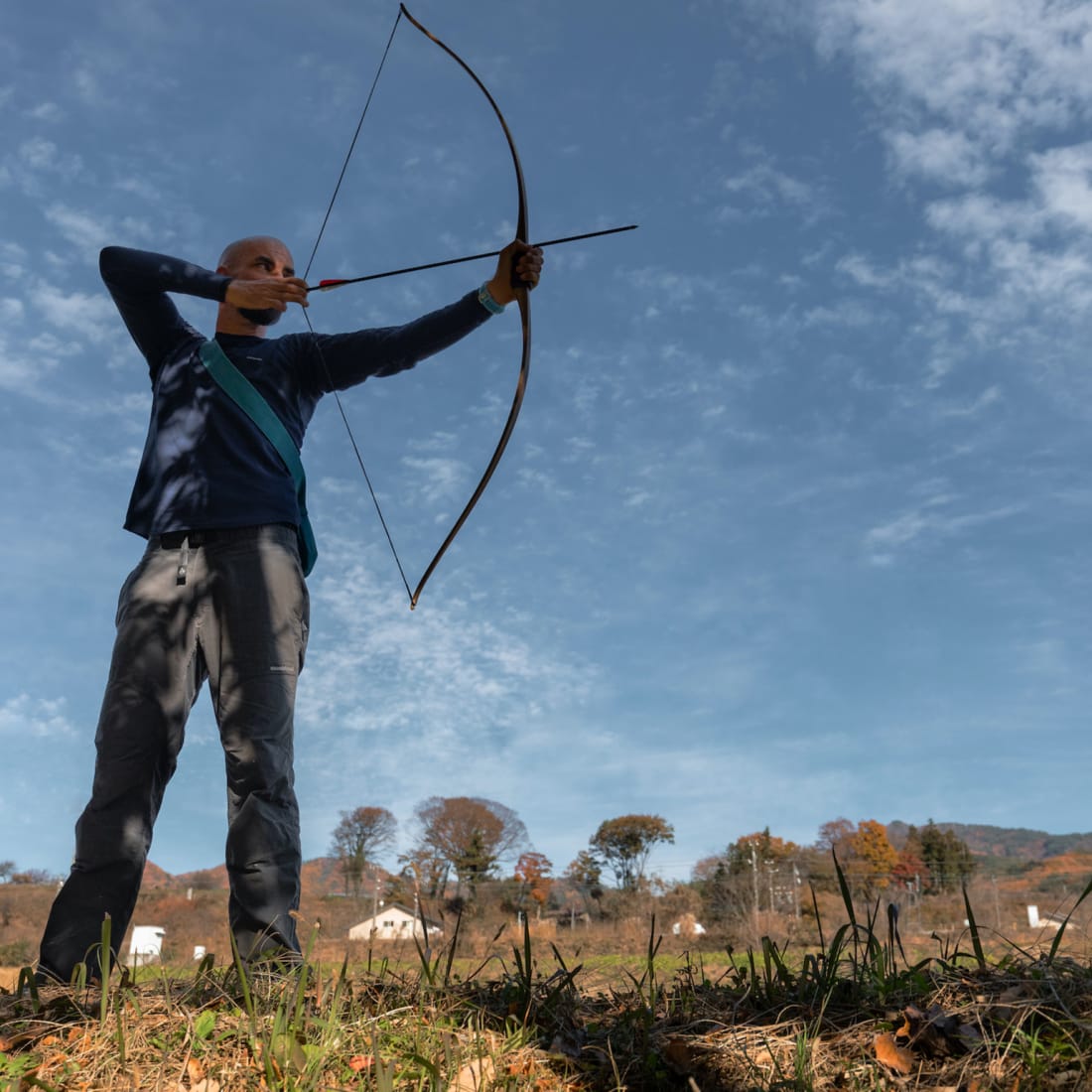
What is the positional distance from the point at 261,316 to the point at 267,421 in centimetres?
51

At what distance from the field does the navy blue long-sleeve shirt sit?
4.66 ft

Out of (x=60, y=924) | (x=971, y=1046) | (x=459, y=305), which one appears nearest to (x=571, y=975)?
(x=971, y=1046)

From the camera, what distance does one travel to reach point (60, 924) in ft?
8.73

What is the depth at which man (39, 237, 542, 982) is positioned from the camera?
2.75m

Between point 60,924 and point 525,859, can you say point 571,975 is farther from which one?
point 525,859

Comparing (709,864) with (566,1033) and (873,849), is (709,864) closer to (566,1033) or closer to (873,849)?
(873,849)

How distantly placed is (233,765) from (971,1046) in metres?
2.00

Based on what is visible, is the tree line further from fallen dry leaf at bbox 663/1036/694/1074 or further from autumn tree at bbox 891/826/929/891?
fallen dry leaf at bbox 663/1036/694/1074

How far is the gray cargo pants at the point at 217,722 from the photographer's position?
8.92 ft

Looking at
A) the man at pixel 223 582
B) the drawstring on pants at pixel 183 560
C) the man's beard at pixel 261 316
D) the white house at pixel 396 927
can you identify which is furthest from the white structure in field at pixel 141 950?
the man's beard at pixel 261 316

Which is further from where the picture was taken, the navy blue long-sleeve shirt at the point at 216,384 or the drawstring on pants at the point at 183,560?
the navy blue long-sleeve shirt at the point at 216,384

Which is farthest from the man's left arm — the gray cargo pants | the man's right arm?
the gray cargo pants

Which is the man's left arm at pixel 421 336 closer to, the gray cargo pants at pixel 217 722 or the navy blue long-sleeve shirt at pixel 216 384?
the navy blue long-sleeve shirt at pixel 216 384

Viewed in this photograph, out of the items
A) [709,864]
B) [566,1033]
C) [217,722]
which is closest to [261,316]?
[217,722]
